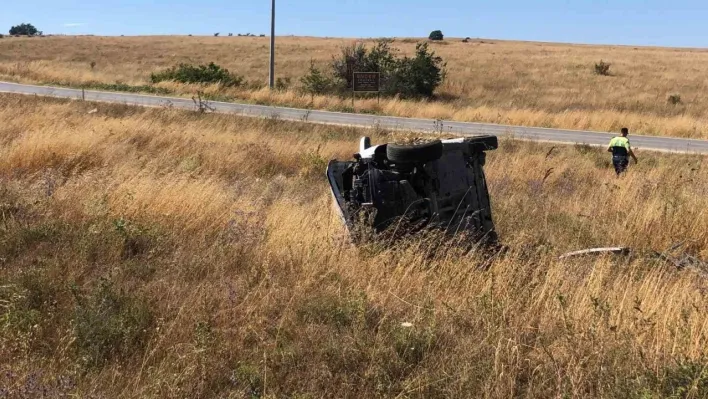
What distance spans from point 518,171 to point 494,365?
8.00 metres

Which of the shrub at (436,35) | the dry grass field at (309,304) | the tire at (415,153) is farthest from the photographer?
the shrub at (436,35)

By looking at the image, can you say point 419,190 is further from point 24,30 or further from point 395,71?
point 24,30

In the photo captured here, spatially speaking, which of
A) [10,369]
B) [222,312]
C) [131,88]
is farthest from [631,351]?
[131,88]

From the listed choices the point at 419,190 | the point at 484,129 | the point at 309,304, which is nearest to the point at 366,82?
the point at 484,129

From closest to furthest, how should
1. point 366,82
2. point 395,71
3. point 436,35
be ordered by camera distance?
point 366,82, point 395,71, point 436,35

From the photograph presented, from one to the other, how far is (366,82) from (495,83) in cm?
1523

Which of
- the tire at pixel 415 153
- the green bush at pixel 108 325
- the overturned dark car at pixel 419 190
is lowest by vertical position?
the green bush at pixel 108 325

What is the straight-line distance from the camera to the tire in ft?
15.1

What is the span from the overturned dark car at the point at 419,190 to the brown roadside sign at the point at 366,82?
23.9 metres

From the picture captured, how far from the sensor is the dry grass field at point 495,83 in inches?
969

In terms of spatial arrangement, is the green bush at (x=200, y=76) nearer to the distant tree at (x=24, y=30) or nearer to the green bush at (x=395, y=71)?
the green bush at (x=395, y=71)

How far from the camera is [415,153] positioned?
4594 millimetres

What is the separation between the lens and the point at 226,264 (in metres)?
4.20

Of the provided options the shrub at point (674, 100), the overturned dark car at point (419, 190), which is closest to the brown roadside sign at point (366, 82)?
the shrub at point (674, 100)
